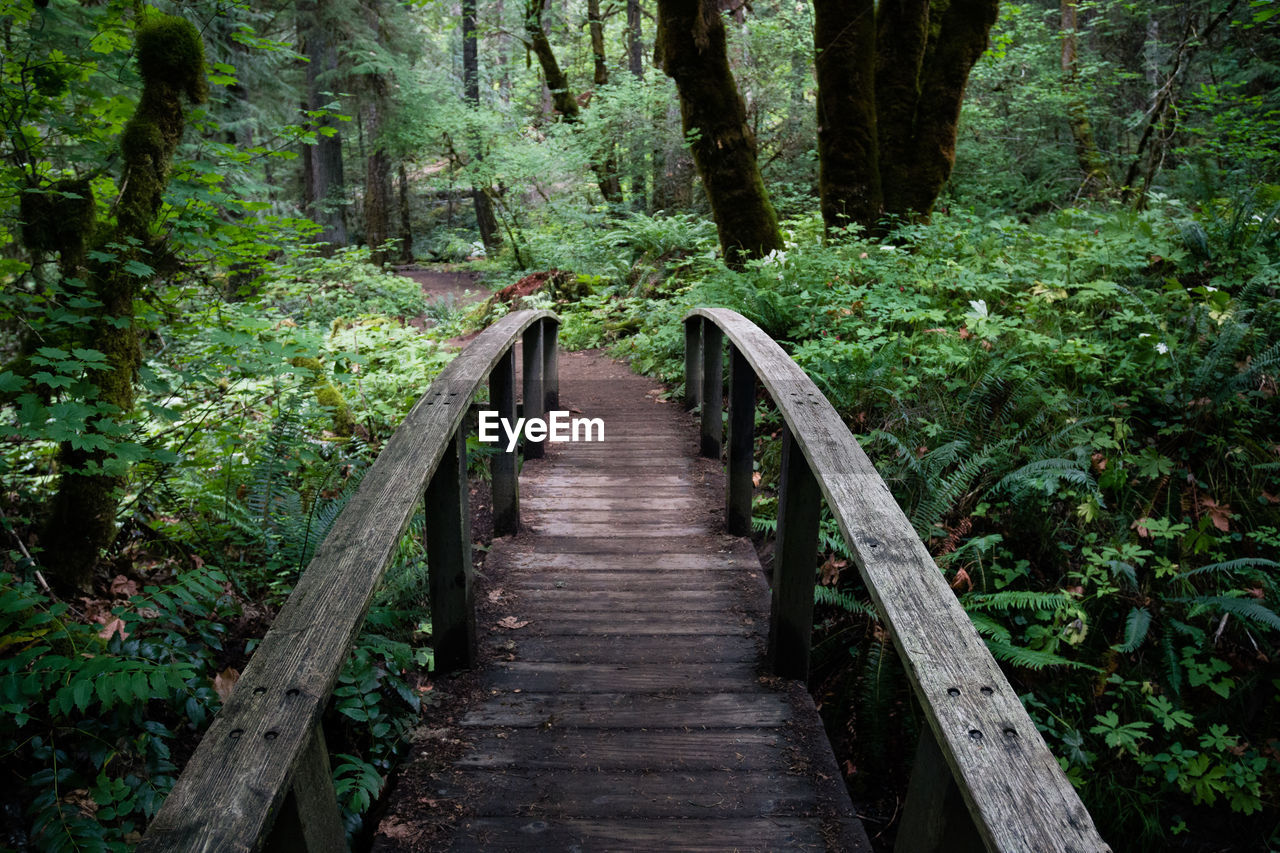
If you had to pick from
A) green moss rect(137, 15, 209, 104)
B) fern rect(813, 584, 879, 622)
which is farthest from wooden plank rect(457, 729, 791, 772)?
green moss rect(137, 15, 209, 104)

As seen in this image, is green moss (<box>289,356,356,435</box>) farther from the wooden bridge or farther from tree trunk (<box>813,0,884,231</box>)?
tree trunk (<box>813,0,884,231</box>)

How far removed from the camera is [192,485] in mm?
5246

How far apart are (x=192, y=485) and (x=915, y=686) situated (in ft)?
17.2

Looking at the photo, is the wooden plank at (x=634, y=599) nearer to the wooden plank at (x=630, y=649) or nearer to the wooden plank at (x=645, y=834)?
the wooden plank at (x=630, y=649)

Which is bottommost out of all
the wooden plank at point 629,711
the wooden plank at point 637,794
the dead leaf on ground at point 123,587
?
the wooden plank at point 637,794

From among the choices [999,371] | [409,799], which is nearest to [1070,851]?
[409,799]


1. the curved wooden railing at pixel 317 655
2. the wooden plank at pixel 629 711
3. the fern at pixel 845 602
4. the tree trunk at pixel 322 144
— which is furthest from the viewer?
the tree trunk at pixel 322 144

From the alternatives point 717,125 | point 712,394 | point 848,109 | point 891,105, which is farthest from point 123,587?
point 891,105

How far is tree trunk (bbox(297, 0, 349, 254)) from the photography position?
50.1 feet

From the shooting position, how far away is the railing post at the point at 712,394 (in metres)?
5.88

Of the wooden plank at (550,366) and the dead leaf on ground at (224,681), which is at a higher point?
the wooden plank at (550,366)

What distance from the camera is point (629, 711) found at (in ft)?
9.73

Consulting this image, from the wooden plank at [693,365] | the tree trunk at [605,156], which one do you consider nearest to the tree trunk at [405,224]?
the tree trunk at [605,156]

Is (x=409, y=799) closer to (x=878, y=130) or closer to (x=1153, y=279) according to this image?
(x=1153, y=279)
